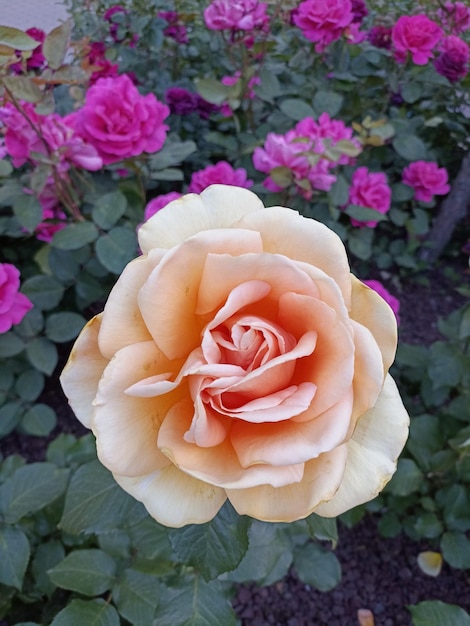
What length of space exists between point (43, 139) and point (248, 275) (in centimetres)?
94

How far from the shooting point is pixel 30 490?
0.98 meters

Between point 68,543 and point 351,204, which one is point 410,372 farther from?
point 68,543

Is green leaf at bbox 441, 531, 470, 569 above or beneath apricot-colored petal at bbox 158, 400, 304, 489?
beneath

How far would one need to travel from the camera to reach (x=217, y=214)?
47cm

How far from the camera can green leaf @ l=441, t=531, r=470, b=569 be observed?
4.02 feet

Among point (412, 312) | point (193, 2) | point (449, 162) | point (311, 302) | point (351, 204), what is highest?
point (311, 302)

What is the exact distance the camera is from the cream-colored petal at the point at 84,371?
0.44 meters

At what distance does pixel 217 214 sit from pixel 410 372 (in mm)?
1280

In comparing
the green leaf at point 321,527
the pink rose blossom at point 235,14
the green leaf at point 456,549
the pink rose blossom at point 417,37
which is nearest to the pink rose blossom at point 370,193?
the pink rose blossom at point 417,37

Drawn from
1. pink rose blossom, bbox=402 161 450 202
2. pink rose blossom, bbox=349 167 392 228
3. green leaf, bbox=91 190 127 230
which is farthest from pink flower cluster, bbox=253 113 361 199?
pink rose blossom, bbox=402 161 450 202

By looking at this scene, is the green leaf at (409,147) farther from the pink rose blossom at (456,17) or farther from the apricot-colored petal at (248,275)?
the apricot-colored petal at (248,275)

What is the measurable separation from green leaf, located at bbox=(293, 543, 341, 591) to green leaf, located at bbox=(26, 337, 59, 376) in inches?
31.2

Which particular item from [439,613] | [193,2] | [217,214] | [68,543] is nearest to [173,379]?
[217,214]

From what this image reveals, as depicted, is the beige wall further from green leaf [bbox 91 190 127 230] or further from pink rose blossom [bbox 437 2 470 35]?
green leaf [bbox 91 190 127 230]
